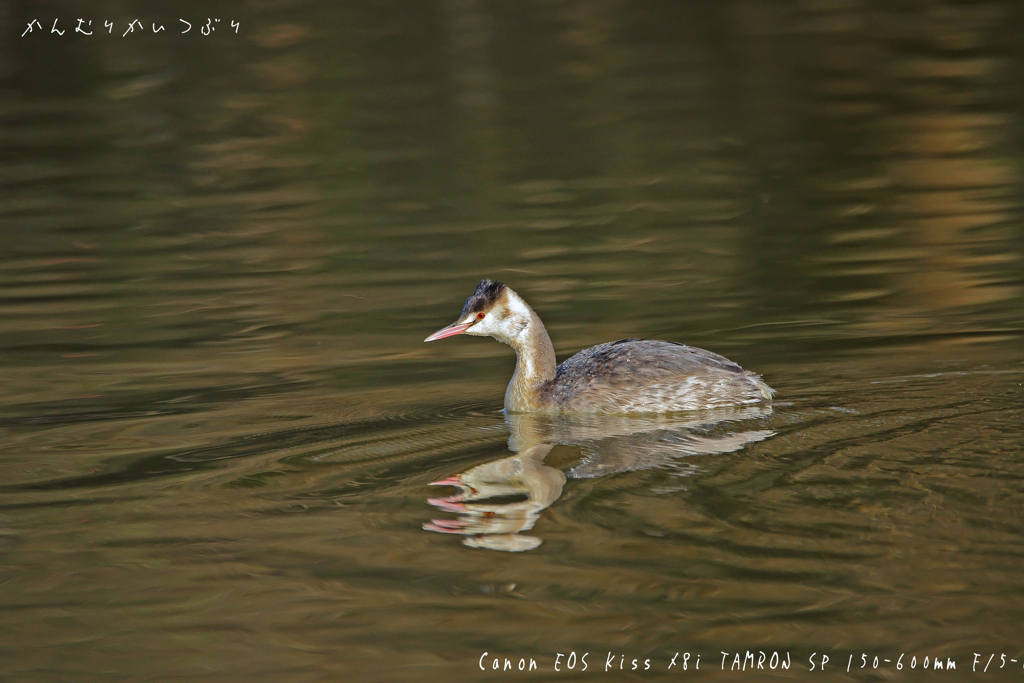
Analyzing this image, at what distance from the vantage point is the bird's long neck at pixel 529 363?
7.96 meters

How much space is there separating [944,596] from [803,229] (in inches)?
307

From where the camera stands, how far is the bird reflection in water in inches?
232

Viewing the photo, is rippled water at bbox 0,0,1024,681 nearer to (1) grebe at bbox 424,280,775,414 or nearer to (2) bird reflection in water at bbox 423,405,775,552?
(2) bird reflection in water at bbox 423,405,775,552

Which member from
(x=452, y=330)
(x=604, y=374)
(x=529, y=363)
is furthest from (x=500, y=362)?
(x=604, y=374)

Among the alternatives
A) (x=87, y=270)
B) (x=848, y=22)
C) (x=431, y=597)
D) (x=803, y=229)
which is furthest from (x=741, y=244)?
(x=848, y=22)

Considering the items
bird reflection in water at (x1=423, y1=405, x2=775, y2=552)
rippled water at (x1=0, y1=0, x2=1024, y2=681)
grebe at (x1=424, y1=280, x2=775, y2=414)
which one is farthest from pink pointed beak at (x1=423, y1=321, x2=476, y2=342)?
bird reflection in water at (x1=423, y1=405, x2=775, y2=552)

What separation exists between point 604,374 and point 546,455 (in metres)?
1.01

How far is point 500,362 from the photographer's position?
948 centimetres

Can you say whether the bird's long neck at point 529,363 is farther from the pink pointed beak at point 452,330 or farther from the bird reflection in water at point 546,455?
the pink pointed beak at point 452,330

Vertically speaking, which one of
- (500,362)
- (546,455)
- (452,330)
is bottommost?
(546,455)

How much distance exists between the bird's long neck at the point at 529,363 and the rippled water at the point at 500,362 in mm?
232

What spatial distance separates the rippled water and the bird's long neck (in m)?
0.23

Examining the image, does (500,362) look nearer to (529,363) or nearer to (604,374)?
(529,363)

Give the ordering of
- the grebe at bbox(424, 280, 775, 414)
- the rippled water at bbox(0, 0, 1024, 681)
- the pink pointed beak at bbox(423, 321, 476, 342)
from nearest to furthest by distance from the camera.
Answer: the rippled water at bbox(0, 0, 1024, 681), the grebe at bbox(424, 280, 775, 414), the pink pointed beak at bbox(423, 321, 476, 342)
